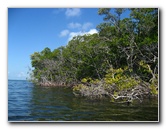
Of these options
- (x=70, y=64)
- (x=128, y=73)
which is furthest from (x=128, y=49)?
(x=70, y=64)

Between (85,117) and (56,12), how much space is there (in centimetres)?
A: 224

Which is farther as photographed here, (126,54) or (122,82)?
(126,54)

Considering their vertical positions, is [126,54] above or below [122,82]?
above

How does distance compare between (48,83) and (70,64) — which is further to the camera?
(48,83)

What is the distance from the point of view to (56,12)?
201 inches

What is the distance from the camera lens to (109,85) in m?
6.84

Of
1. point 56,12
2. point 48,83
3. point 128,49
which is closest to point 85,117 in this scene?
point 56,12

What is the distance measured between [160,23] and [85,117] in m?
2.44

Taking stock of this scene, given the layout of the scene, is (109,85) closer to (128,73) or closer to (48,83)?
(128,73)
